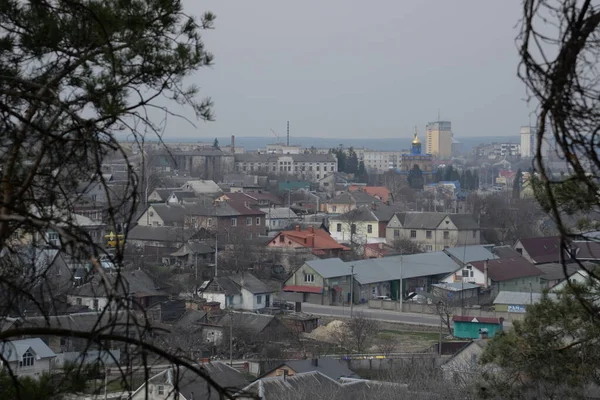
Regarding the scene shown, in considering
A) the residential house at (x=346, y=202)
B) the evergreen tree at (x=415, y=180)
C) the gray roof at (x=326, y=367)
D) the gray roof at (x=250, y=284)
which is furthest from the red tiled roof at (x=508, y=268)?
the evergreen tree at (x=415, y=180)

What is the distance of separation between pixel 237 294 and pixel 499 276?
623 centimetres

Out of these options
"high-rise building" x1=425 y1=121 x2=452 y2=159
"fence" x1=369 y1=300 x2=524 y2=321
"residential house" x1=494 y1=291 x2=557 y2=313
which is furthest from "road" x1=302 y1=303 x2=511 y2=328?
"high-rise building" x1=425 y1=121 x2=452 y2=159

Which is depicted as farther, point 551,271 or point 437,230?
point 437,230

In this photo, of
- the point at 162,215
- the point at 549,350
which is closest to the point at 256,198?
the point at 162,215

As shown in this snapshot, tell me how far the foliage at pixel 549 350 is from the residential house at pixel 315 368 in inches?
227

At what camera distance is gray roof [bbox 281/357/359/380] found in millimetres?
11953

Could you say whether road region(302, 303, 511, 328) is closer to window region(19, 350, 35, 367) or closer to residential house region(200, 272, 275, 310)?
residential house region(200, 272, 275, 310)

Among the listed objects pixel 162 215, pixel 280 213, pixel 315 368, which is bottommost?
pixel 280 213

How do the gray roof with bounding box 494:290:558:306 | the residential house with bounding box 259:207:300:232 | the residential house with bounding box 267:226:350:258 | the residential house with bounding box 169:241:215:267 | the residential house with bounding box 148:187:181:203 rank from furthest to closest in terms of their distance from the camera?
the residential house with bounding box 148:187:181:203 < the residential house with bounding box 259:207:300:232 < the residential house with bounding box 267:226:350:258 < the residential house with bounding box 169:241:215:267 < the gray roof with bounding box 494:290:558:306

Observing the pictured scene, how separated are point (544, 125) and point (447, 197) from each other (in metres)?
43.9

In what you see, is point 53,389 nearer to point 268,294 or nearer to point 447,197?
point 268,294

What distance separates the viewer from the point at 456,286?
20.4 meters

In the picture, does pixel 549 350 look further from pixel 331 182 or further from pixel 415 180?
pixel 415 180

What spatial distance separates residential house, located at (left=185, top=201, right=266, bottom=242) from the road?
6112 mm
